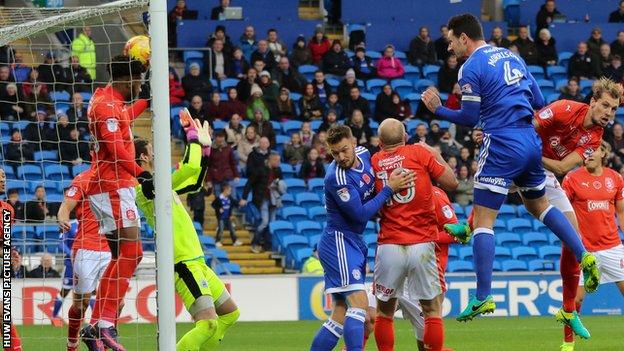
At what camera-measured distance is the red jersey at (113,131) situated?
438 inches

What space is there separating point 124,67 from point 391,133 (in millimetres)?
2432

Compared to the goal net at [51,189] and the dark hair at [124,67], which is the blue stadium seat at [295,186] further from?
the dark hair at [124,67]

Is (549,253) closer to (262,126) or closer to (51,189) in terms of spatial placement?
(262,126)

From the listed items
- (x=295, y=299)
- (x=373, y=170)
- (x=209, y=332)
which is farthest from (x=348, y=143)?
(x=295, y=299)

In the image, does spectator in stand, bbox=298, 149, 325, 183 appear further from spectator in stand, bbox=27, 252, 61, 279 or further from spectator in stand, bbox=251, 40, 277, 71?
spectator in stand, bbox=27, 252, 61, 279

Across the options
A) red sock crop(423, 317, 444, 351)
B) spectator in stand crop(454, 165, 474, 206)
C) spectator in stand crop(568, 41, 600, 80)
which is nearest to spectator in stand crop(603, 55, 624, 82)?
spectator in stand crop(568, 41, 600, 80)

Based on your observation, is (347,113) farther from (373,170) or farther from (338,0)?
(373,170)

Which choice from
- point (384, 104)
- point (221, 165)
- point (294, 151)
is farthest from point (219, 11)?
point (221, 165)

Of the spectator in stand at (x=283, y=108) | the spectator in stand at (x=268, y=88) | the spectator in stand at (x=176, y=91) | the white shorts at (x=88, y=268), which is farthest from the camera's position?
the spectator in stand at (x=283, y=108)

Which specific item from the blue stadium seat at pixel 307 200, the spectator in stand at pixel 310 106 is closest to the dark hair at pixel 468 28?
the blue stadium seat at pixel 307 200

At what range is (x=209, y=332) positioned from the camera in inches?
417

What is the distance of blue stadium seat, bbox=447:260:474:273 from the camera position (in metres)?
22.5

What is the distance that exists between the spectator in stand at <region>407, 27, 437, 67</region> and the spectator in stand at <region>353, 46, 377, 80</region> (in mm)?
1080

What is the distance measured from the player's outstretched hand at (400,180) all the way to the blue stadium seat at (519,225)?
14.0 meters
